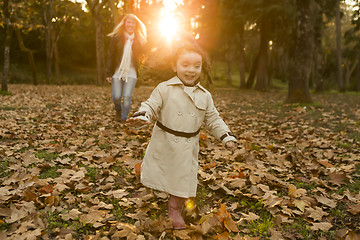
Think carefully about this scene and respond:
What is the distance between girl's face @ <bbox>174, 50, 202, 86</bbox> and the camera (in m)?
2.56

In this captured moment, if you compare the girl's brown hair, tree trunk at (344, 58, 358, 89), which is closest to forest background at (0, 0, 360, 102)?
tree trunk at (344, 58, 358, 89)

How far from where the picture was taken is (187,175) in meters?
2.53

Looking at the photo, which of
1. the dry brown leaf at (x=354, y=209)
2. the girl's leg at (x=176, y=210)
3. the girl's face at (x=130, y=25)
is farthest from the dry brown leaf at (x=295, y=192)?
the girl's face at (x=130, y=25)

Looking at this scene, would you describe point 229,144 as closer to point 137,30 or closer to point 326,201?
point 326,201

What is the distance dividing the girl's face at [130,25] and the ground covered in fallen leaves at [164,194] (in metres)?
2.24

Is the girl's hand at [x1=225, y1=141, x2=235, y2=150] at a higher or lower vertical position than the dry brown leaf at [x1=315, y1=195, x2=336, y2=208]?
higher

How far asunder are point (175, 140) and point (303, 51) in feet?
36.1

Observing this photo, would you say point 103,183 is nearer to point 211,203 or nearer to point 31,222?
point 31,222

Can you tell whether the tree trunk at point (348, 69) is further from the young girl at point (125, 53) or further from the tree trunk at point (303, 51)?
the young girl at point (125, 53)

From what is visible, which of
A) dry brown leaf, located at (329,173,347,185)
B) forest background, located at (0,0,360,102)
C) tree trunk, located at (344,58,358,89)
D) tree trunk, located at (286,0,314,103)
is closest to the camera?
dry brown leaf, located at (329,173,347,185)

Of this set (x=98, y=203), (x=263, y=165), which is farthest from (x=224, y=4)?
(x=98, y=203)

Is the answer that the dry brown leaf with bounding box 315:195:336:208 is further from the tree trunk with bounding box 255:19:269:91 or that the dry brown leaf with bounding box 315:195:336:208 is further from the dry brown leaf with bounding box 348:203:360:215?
the tree trunk with bounding box 255:19:269:91

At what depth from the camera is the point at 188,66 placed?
258 centimetres

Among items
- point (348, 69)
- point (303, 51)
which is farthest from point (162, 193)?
point (348, 69)
